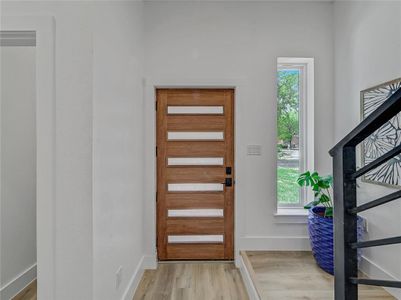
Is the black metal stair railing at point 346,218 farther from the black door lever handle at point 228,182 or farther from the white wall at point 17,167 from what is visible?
the white wall at point 17,167

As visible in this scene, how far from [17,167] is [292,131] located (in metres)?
2.92

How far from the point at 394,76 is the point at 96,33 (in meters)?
2.18

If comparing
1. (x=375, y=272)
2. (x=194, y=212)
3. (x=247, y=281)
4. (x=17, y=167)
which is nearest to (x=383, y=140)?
(x=375, y=272)

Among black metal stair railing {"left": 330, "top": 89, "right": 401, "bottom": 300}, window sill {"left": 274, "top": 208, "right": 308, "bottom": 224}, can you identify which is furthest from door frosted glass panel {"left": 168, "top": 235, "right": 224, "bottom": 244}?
black metal stair railing {"left": 330, "top": 89, "right": 401, "bottom": 300}

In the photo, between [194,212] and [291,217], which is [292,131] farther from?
[194,212]

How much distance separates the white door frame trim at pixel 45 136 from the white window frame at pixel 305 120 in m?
2.40

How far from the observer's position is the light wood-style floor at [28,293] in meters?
2.58

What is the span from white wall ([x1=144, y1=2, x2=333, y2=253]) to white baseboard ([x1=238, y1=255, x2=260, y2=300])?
8.8 inches

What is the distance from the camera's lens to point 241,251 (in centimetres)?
322

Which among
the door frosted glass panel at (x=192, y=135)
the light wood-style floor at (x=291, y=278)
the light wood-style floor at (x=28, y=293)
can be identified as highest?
the door frosted glass panel at (x=192, y=135)

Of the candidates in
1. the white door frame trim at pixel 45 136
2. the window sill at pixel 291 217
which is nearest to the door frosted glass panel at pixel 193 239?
the window sill at pixel 291 217

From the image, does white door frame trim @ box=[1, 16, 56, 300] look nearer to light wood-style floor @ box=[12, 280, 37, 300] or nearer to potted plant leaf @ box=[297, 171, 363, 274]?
light wood-style floor @ box=[12, 280, 37, 300]

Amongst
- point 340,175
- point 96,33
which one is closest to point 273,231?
point 340,175

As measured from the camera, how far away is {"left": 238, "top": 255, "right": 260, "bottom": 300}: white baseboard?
2.44 m
